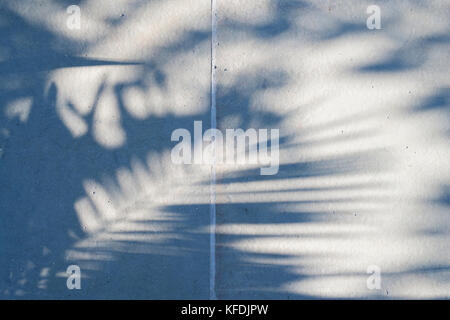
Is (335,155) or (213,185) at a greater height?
(335,155)

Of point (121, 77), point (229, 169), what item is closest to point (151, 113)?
point (121, 77)

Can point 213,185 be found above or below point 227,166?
below

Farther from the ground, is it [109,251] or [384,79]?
[384,79]

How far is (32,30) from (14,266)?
1.76 m

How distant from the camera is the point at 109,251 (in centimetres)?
235

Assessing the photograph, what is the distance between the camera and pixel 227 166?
91.2 inches

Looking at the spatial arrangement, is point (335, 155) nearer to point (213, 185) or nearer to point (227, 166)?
point (227, 166)

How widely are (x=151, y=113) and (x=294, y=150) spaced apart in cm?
108

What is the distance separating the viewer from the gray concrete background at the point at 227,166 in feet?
7.50

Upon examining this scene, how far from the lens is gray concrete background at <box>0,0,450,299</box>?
229cm

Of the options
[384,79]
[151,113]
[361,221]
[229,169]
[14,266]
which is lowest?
[14,266]

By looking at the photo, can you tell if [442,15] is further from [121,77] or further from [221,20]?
[121,77]

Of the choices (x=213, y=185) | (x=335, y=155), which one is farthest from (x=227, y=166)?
(x=335, y=155)

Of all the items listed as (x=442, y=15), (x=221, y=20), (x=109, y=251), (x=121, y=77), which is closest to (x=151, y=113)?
(x=121, y=77)
